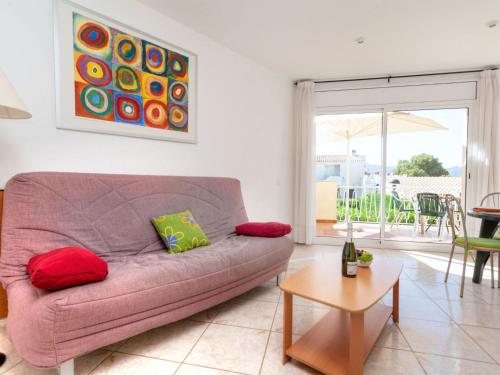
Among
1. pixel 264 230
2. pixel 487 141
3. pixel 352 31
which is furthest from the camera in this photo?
pixel 487 141

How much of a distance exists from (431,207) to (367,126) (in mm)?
1548

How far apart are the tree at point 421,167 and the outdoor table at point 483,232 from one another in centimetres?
152

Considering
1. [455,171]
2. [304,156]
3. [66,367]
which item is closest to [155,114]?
[66,367]

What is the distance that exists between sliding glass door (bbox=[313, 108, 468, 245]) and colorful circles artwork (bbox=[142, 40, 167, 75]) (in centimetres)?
257

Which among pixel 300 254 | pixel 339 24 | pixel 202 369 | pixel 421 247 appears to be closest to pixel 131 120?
pixel 202 369

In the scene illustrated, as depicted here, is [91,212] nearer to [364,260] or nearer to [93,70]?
[93,70]

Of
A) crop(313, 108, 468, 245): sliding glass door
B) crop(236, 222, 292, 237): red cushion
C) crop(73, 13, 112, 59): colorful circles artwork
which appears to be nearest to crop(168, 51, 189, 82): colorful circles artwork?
crop(73, 13, 112, 59): colorful circles artwork

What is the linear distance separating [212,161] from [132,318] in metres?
2.03

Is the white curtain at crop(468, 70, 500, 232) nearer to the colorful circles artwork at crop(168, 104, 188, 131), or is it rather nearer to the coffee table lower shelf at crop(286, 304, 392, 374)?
the coffee table lower shelf at crop(286, 304, 392, 374)

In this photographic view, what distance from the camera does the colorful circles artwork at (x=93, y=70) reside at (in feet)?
6.97

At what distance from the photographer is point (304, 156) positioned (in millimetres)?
4316

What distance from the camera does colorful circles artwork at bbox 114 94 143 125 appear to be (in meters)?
2.35

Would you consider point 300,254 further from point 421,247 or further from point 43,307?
point 43,307

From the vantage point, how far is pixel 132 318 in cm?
145
